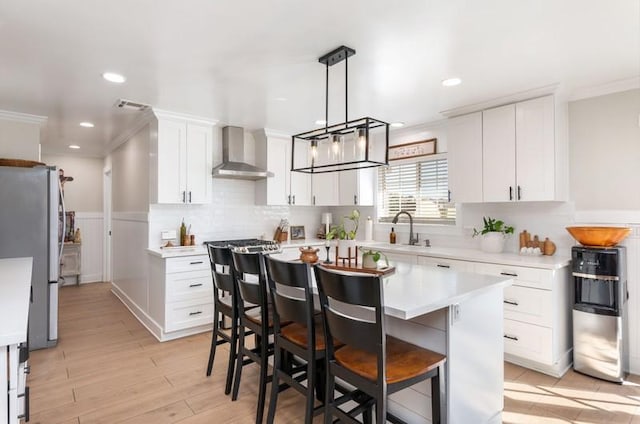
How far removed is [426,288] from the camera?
6.44ft

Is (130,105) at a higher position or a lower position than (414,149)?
higher

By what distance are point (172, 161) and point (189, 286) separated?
1.42m

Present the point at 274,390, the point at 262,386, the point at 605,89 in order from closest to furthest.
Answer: the point at 274,390 → the point at 262,386 → the point at 605,89

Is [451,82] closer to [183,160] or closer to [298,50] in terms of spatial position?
[298,50]

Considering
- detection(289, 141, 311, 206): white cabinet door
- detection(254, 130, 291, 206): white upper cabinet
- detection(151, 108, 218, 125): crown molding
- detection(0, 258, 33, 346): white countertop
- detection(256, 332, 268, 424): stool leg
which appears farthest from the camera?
detection(289, 141, 311, 206): white cabinet door

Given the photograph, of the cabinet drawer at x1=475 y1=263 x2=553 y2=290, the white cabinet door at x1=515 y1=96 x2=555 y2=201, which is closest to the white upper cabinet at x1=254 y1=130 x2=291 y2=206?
the cabinet drawer at x1=475 y1=263 x2=553 y2=290

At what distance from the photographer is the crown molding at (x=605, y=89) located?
299 cm

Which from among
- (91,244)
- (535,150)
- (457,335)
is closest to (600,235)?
(535,150)

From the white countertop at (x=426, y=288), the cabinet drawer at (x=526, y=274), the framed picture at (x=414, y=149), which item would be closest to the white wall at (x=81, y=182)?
the framed picture at (x=414, y=149)

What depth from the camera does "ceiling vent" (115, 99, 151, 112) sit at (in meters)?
3.53

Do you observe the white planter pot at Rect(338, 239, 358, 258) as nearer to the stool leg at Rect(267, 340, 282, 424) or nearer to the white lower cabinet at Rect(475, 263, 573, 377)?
the stool leg at Rect(267, 340, 282, 424)

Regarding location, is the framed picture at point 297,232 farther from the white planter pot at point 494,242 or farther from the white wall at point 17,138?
the white wall at point 17,138

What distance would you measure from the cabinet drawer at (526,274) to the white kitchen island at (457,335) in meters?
1.07

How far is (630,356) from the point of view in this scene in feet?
9.93
